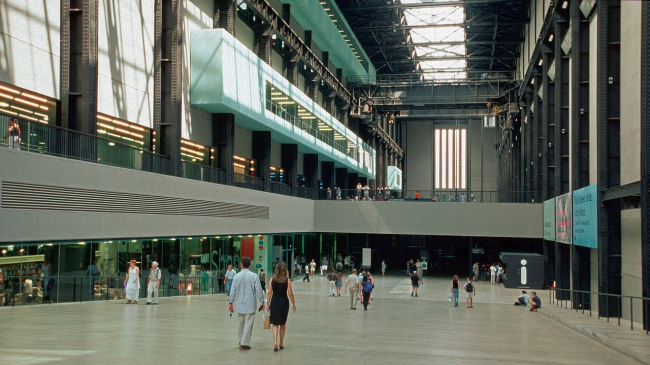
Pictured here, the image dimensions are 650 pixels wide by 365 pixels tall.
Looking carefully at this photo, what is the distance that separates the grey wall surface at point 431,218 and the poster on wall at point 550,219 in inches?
283

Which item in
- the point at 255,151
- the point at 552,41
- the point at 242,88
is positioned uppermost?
the point at 552,41

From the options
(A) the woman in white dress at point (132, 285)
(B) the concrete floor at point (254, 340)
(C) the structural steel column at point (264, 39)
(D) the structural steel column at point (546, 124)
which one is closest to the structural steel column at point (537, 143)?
(D) the structural steel column at point (546, 124)

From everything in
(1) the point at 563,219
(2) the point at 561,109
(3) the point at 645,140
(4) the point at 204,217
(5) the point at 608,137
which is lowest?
(4) the point at 204,217

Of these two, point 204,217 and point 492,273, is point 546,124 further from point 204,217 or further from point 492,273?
point 204,217

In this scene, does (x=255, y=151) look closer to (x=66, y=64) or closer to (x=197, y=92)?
(x=197, y=92)

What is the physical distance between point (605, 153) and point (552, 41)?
55.6ft

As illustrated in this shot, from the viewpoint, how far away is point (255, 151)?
130 ft

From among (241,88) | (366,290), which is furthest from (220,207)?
(366,290)

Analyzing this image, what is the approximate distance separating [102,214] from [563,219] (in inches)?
864

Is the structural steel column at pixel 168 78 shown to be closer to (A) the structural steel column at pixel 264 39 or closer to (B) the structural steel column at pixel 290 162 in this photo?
(A) the structural steel column at pixel 264 39

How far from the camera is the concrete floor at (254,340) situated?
30.2 feet

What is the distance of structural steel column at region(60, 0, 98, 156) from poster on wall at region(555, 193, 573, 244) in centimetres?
2111

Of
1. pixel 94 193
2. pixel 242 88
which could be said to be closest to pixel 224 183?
pixel 242 88

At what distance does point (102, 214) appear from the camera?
21031 millimetres
